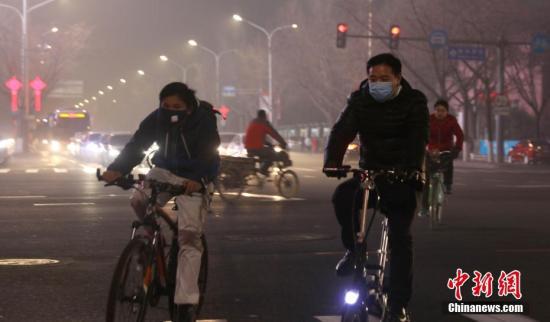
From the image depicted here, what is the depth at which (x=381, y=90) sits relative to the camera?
18.7 ft

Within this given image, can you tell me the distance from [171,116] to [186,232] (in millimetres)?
739

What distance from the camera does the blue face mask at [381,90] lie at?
5.70 meters

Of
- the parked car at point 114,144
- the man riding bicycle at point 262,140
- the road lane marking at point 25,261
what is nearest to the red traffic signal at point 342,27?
the parked car at point 114,144

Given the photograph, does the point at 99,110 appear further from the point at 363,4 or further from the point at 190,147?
the point at 190,147

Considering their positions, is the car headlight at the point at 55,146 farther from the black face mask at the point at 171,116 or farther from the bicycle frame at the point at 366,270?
the bicycle frame at the point at 366,270

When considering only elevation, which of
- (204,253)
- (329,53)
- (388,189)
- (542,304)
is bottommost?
(542,304)

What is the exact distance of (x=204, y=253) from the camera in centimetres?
650

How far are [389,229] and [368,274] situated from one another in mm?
302

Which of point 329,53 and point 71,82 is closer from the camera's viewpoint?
point 329,53

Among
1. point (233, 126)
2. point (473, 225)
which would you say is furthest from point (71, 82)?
point (473, 225)

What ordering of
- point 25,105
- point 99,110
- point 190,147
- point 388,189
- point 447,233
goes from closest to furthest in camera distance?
point 388,189, point 190,147, point 447,233, point 25,105, point 99,110

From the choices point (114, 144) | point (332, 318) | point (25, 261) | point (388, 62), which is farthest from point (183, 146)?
point (114, 144)

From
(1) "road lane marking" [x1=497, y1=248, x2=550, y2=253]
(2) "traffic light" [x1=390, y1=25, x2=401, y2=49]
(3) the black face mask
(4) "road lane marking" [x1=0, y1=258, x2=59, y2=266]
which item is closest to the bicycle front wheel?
(3) the black face mask

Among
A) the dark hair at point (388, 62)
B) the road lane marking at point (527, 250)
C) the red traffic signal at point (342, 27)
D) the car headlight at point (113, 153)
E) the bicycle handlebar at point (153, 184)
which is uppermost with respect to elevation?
the red traffic signal at point (342, 27)
